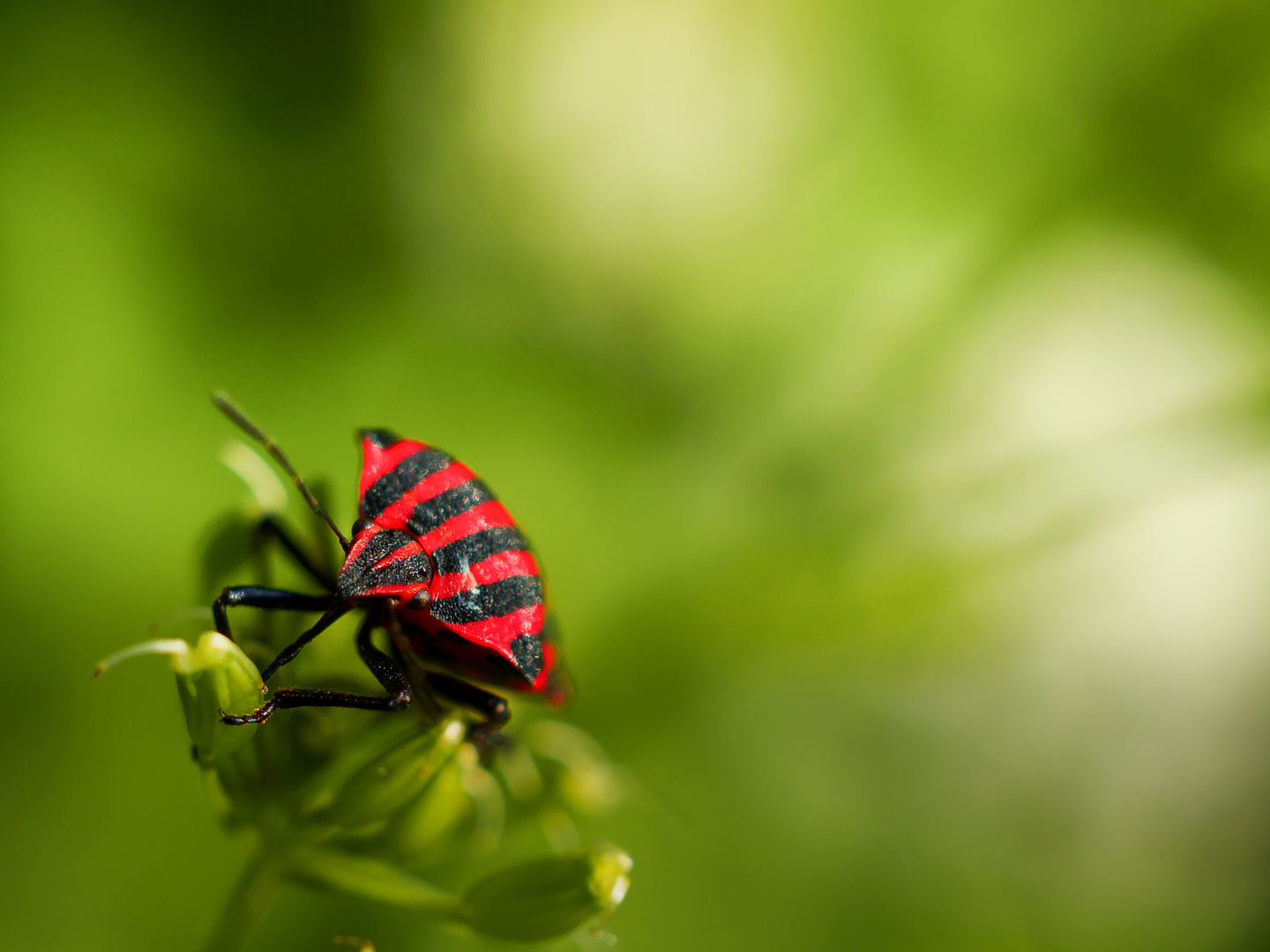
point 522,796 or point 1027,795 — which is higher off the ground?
point 522,796

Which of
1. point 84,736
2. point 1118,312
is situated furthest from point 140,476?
point 1118,312

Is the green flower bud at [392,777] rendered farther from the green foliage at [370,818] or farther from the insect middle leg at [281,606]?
the insect middle leg at [281,606]

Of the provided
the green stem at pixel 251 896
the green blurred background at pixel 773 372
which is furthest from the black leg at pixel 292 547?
the green blurred background at pixel 773 372

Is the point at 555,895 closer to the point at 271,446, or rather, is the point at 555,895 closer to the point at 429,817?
the point at 429,817

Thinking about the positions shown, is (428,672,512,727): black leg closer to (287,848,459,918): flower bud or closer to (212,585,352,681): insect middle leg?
(212,585,352,681): insect middle leg

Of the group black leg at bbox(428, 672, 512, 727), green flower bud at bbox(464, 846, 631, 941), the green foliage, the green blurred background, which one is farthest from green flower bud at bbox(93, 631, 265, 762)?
the green blurred background

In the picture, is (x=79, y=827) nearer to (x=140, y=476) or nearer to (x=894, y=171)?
(x=140, y=476)
